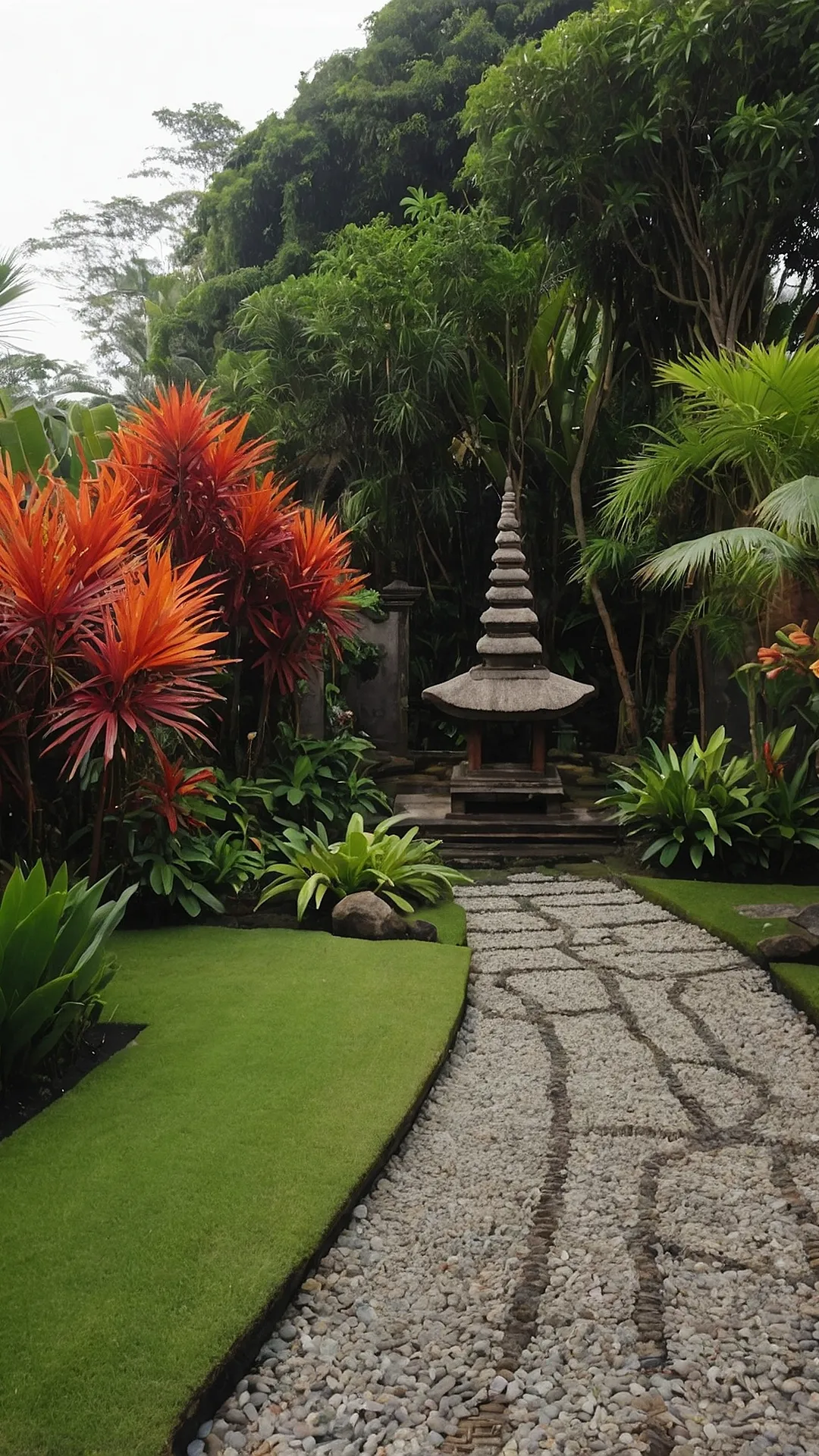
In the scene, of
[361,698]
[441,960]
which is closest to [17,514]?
[441,960]

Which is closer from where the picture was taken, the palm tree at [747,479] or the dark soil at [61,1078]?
the dark soil at [61,1078]

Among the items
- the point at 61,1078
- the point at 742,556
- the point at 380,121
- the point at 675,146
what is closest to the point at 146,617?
the point at 61,1078

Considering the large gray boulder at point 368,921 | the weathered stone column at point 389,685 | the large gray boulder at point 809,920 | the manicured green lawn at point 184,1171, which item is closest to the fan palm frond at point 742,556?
the large gray boulder at point 809,920

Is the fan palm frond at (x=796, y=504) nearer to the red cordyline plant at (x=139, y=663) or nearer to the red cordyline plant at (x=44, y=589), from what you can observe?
the red cordyline plant at (x=139, y=663)

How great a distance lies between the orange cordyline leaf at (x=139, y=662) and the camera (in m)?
3.52

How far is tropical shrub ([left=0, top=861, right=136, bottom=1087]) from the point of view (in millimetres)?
2693

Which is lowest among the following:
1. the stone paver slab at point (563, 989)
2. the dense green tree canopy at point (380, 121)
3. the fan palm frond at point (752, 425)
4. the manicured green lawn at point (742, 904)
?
the stone paver slab at point (563, 989)

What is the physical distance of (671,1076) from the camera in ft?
10.5

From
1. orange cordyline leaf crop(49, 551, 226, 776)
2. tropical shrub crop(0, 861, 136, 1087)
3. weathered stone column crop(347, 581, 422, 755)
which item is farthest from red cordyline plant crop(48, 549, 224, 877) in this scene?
weathered stone column crop(347, 581, 422, 755)

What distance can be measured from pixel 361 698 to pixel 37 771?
5.34 m

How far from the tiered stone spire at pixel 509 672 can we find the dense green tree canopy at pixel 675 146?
2137 mm

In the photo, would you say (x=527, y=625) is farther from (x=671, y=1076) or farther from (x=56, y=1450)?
(x=56, y=1450)

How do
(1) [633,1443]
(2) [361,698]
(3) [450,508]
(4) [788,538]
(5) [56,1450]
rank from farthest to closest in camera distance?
(3) [450,508] < (2) [361,698] < (4) [788,538] < (1) [633,1443] < (5) [56,1450]

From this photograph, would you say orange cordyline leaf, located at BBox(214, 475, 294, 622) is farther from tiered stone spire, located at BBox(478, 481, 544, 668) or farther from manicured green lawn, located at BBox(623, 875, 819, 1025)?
manicured green lawn, located at BBox(623, 875, 819, 1025)
